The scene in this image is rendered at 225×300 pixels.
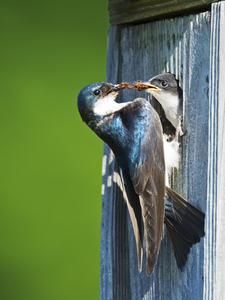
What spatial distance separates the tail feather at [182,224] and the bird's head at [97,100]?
0.68 feet

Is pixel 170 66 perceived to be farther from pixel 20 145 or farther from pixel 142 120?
pixel 20 145

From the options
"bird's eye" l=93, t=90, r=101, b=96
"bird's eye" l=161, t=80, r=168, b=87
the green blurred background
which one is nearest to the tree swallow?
"bird's eye" l=161, t=80, r=168, b=87

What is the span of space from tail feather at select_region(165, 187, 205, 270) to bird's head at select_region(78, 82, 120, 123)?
0.21 meters

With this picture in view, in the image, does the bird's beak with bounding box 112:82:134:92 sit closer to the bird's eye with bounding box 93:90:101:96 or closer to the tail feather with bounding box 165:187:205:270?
the bird's eye with bounding box 93:90:101:96

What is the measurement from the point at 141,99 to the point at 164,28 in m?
0.16

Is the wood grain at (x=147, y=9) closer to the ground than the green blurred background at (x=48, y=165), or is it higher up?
higher up

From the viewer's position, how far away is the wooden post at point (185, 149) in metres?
2.41

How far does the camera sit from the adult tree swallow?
8.04ft

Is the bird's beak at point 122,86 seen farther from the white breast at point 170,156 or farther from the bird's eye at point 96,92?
the white breast at point 170,156

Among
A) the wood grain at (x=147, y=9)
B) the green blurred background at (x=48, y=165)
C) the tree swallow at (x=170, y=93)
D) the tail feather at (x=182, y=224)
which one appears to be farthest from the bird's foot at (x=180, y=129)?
the green blurred background at (x=48, y=165)

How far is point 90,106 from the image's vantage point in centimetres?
251

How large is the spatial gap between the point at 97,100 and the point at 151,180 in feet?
0.64

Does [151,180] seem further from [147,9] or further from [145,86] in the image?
[147,9]

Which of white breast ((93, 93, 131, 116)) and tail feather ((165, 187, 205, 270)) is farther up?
white breast ((93, 93, 131, 116))
